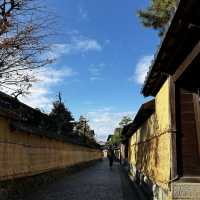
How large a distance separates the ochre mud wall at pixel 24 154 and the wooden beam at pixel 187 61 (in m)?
6.29

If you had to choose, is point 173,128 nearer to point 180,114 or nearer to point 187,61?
point 180,114

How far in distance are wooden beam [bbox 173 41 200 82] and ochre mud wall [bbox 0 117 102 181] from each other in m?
6.29

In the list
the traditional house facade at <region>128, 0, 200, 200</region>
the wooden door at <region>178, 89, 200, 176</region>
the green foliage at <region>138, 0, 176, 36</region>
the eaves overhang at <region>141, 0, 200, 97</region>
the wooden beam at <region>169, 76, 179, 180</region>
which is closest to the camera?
the eaves overhang at <region>141, 0, 200, 97</region>

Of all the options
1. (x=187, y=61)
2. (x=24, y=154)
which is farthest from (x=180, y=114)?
(x=24, y=154)

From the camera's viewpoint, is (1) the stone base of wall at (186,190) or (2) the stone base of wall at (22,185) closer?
(1) the stone base of wall at (186,190)

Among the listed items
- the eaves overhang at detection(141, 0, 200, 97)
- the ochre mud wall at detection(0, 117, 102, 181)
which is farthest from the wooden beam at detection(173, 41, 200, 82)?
the ochre mud wall at detection(0, 117, 102, 181)

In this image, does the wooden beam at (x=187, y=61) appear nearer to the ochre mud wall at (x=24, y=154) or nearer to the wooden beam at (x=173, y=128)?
the wooden beam at (x=173, y=128)

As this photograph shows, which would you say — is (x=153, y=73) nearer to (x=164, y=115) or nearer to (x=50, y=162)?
(x=164, y=115)

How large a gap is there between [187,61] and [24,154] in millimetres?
9611

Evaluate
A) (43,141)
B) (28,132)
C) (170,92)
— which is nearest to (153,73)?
(170,92)

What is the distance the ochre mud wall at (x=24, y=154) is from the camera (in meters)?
12.3

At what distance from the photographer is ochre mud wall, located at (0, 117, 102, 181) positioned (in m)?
12.3

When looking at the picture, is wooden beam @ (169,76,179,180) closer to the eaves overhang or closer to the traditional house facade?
the traditional house facade

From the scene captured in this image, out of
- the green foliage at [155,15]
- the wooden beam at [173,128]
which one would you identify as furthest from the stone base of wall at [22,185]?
the green foliage at [155,15]
